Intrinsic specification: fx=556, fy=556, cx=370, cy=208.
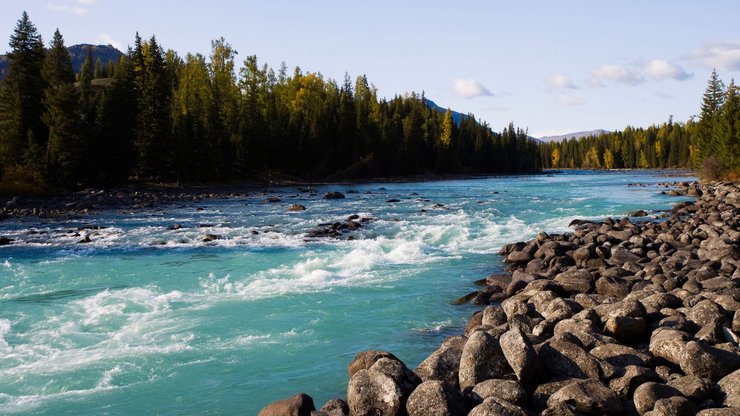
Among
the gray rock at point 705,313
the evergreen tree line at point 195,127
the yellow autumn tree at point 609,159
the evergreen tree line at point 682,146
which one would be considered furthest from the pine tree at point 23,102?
the yellow autumn tree at point 609,159

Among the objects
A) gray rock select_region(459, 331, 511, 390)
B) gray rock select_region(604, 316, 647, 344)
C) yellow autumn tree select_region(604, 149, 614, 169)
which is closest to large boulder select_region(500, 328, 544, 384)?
gray rock select_region(459, 331, 511, 390)

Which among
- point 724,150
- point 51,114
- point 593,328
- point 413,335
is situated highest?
point 51,114

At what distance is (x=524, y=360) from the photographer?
20.8 feet

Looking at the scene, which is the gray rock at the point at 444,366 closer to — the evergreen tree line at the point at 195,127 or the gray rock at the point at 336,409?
the gray rock at the point at 336,409

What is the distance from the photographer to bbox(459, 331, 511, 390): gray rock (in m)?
6.59

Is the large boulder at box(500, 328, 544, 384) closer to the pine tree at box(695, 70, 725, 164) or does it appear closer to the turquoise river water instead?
the turquoise river water

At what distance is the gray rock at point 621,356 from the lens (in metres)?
6.79

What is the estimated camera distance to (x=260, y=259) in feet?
57.8

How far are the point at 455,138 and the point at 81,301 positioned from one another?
104654 mm

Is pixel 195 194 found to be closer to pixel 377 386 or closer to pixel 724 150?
pixel 377 386

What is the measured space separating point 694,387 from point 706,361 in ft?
2.29

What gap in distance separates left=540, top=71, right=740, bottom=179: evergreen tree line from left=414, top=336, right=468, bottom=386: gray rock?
5450cm

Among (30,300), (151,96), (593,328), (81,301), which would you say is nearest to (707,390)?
(593,328)

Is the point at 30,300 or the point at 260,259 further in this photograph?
the point at 260,259
